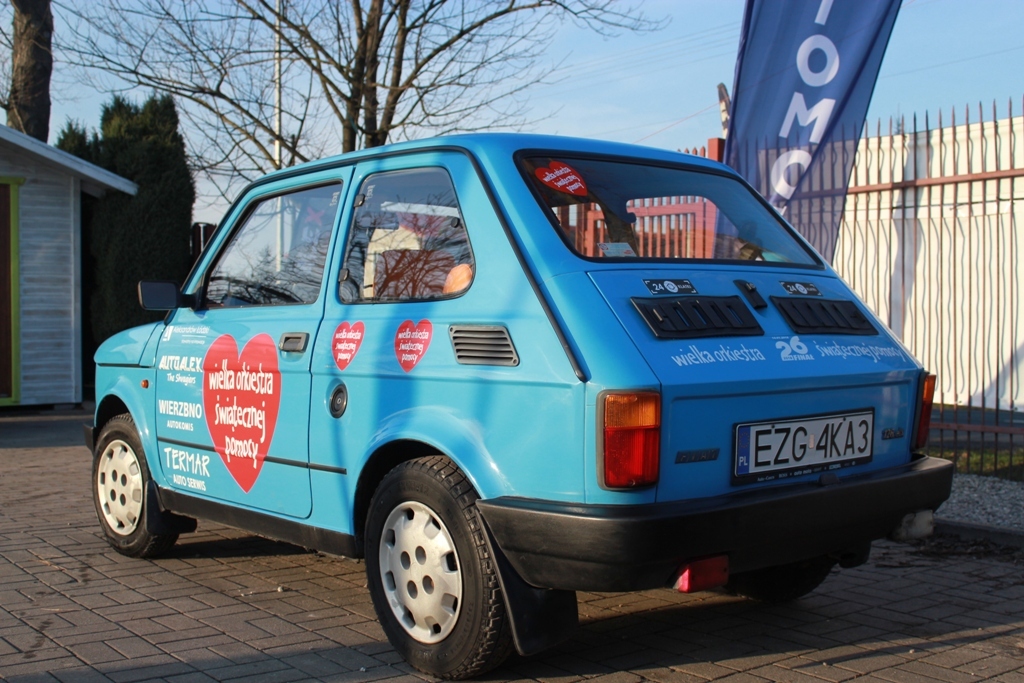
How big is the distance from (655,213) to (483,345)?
1.18 metres

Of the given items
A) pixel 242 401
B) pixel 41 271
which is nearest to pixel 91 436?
pixel 242 401

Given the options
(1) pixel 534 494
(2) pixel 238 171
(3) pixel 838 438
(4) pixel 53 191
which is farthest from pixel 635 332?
(4) pixel 53 191

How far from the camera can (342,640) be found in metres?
4.00

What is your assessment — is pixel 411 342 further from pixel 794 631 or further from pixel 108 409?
pixel 108 409

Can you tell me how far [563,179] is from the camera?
380 centimetres

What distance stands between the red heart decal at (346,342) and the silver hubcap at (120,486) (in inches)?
74.3

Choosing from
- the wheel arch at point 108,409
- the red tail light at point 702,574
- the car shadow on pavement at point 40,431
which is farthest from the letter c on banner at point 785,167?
the car shadow on pavement at point 40,431

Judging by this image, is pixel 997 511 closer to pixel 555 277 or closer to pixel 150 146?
pixel 555 277

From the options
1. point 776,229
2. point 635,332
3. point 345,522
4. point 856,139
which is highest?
point 856,139

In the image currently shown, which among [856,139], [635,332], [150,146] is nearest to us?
[635,332]

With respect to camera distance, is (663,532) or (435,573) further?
(435,573)

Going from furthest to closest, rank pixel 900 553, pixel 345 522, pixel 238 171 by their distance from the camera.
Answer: pixel 238 171 → pixel 900 553 → pixel 345 522

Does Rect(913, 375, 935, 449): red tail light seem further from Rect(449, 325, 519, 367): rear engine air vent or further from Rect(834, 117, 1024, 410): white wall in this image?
Rect(834, 117, 1024, 410): white wall

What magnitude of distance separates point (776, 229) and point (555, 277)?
1.48 m
